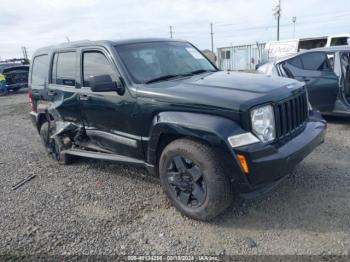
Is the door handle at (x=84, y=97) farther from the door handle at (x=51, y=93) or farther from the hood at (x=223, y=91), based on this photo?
the hood at (x=223, y=91)

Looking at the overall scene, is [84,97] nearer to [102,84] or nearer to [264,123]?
[102,84]

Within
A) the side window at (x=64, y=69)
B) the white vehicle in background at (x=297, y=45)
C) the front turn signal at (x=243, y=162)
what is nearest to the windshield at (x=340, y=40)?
the white vehicle in background at (x=297, y=45)

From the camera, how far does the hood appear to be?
2.97 metres

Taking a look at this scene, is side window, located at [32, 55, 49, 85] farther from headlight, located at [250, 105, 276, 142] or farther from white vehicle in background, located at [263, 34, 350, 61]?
white vehicle in background, located at [263, 34, 350, 61]

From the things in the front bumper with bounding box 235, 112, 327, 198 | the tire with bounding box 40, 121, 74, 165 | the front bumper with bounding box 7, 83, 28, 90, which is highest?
the front bumper with bounding box 235, 112, 327, 198

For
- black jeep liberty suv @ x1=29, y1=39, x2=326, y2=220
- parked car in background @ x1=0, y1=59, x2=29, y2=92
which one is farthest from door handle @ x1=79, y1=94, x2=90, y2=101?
parked car in background @ x1=0, y1=59, x2=29, y2=92

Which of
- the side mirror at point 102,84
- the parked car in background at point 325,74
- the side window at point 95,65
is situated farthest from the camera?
the parked car in background at point 325,74

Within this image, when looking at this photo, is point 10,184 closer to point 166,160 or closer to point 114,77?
point 114,77

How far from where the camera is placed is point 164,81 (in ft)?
12.3

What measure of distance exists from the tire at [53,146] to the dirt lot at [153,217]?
0.37m

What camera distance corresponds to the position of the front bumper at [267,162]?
9.28ft

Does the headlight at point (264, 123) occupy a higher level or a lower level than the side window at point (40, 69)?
lower

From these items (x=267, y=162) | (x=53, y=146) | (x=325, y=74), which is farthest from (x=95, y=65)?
(x=325, y=74)

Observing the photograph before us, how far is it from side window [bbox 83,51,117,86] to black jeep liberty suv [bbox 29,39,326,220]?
0.01 meters
